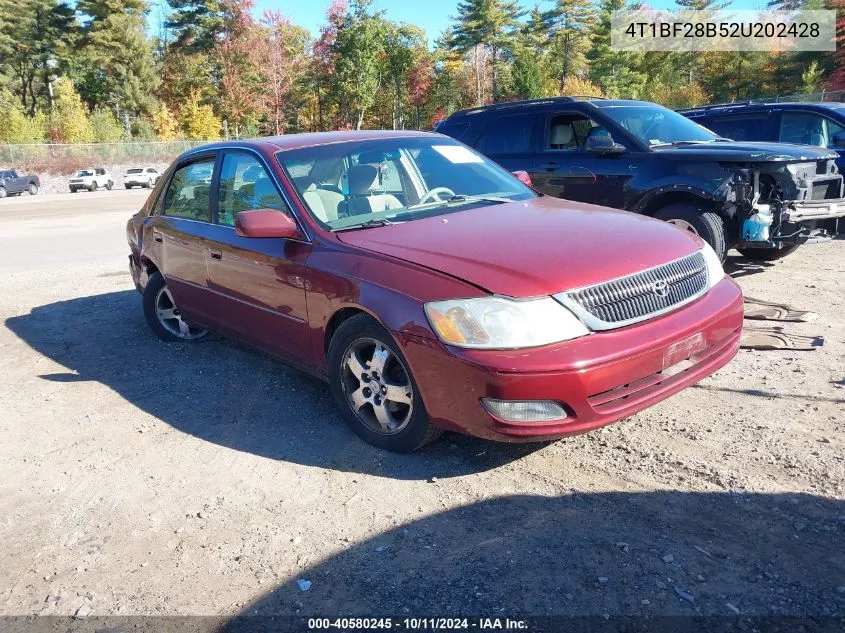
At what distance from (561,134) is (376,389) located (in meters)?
Result: 5.20

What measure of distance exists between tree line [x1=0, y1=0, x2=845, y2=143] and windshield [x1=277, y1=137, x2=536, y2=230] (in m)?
51.0

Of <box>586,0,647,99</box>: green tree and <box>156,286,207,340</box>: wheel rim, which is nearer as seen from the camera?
<box>156,286,207,340</box>: wheel rim

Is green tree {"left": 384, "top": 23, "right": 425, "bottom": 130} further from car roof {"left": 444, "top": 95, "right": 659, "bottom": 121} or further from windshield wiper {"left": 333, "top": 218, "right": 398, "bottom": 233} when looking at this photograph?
windshield wiper {"left": 333, "top": 218, "right": 398, "bottom": 233}

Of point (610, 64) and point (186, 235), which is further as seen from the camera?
point (610, 64)

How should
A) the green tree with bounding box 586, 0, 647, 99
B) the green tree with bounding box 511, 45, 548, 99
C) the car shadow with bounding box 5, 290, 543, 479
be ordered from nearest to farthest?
the car shadow with bounding box 5, 290, 543, 479
the green tree with bounding box 511, 45, 548, 99
the green tree with bounding box 586, 0, 647, 99

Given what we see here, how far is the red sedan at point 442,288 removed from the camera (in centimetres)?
308

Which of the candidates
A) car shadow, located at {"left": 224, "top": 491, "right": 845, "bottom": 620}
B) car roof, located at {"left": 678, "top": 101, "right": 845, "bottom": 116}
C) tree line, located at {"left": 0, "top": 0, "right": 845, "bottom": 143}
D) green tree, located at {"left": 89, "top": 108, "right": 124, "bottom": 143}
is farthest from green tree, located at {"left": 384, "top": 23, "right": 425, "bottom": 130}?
car shadow, located at {"left": 224, "top": 491, "right": 845, "bottom": 620}

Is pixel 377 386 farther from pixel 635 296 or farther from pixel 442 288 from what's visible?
pixel 635 296

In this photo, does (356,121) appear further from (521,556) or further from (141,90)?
(521,556)

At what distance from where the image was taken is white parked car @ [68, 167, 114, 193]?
4150cm

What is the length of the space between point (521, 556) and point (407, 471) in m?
0.92

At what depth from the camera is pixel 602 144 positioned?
7.18m

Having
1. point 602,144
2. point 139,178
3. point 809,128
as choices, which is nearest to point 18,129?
point 139,178

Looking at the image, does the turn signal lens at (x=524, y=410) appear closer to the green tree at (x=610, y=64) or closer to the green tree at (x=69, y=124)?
the green tree at (x=69, y=124)
